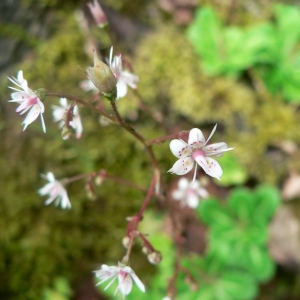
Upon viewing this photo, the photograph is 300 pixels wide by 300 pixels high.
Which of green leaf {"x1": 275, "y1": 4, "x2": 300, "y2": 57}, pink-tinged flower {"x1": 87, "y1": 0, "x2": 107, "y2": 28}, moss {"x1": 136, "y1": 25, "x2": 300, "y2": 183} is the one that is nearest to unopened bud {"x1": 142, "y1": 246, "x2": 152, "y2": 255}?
pink-tinged flower {"x1": 87, "y1": 0, "x2": 107, "y2": 28}

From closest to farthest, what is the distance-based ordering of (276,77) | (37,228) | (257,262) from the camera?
(257,262) < (37,228) < (276,77)

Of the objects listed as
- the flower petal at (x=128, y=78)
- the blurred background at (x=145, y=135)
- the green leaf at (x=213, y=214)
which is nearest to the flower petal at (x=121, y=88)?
the flower petal at (x=128, y=78)

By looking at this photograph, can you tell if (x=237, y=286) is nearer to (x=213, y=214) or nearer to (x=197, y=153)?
(x=213, y=214)

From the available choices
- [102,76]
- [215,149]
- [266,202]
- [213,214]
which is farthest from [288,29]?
[102,76]

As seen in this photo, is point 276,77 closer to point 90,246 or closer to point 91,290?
point 90,246

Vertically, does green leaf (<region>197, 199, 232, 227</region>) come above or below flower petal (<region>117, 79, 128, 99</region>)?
below

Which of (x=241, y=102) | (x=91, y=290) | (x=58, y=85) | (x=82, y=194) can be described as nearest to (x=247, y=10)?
(x=241, y=102)

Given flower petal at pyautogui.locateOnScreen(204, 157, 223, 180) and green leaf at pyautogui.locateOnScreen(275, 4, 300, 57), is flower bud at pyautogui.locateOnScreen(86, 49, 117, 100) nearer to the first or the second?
flower petal at pyautogui.locateOnScreen(204, 157, 223, 180)
